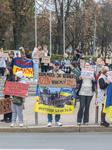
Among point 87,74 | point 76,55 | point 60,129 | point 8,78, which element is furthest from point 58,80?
point 76,55

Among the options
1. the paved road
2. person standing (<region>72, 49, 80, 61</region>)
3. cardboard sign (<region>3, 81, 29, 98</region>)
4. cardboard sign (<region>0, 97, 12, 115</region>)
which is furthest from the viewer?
person standing (<region>72, 49, 80, 61</region>)

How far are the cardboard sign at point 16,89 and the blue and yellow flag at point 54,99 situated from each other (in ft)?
1.28

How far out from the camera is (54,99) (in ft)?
23.4

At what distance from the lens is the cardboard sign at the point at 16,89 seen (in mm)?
7062

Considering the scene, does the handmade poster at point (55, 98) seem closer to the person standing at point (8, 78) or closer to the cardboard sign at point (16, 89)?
the cardboard sign at point (16, 89)

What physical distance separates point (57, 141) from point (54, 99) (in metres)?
1.39

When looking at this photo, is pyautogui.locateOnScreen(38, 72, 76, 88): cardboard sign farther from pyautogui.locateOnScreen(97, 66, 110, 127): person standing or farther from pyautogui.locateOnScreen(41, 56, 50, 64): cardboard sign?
pyautogui.locateOnScreen(41, 56, 50, 64): cardboard sign

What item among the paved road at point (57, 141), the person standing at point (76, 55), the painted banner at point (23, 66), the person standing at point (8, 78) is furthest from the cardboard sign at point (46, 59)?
the paved road at point (57, 141)

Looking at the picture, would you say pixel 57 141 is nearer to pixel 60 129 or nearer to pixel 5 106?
pixel 60 129

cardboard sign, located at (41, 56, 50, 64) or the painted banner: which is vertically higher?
cardboard sign, located at (41, 56, 50, 64)

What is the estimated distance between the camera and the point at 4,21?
32.1m

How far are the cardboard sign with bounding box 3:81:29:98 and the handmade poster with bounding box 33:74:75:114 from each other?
15.3 inches

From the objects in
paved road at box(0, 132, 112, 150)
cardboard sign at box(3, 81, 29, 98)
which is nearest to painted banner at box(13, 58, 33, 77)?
cardboard sign at box(3, 81, 29, 98)

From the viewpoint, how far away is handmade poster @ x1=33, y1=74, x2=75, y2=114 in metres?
7.11
